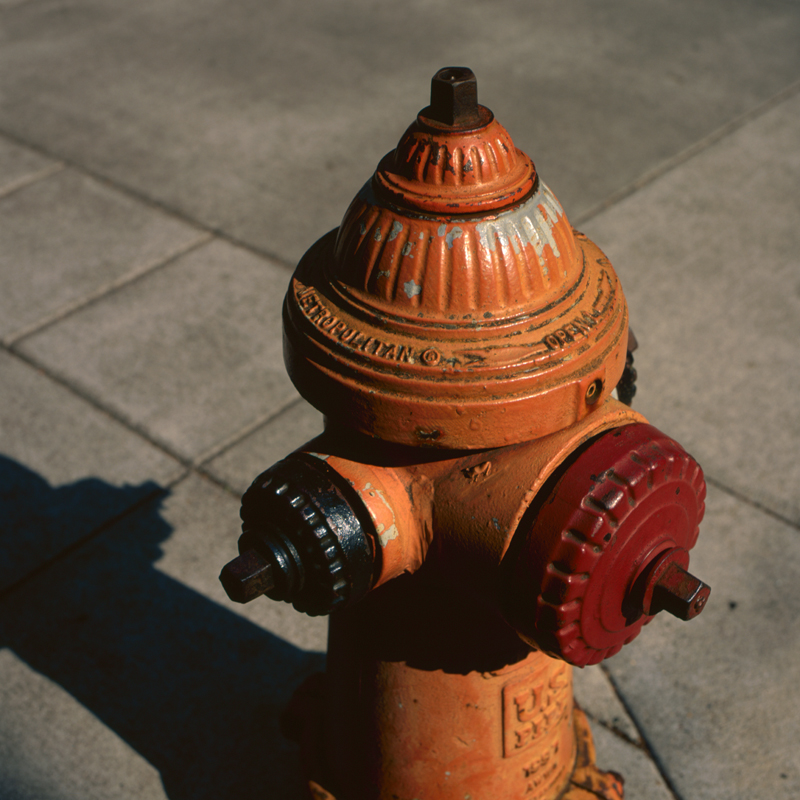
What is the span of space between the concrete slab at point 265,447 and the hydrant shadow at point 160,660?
0.28 m

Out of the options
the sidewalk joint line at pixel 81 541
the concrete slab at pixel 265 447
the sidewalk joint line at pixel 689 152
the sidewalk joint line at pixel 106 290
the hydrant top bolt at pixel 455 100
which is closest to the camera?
the hydrant top bolt at pixel 455 100

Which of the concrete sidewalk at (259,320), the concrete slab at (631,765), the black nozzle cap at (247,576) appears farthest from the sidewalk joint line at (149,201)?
the black nozzle cap at (247,576)

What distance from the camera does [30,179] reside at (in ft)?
15.0

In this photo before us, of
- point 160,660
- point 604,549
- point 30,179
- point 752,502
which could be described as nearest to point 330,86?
point 30,179

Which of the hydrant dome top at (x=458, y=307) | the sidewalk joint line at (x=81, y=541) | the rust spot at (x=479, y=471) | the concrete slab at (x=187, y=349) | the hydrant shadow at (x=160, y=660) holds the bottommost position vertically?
the hydrant shadow at (x=160, y=660)

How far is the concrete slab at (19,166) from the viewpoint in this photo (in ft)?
14.9

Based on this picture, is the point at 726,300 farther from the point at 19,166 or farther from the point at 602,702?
the point at 19,166

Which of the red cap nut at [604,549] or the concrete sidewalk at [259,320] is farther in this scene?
the concrete sidewalk at [259,320]

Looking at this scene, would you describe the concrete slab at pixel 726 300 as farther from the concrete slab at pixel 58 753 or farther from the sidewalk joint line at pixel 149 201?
the concrete slab at pixel 58 753

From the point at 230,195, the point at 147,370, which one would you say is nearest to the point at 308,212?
the point at 230,195

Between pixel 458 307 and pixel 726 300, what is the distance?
285cm

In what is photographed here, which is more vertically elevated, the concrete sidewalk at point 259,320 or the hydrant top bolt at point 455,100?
the hydrant top bolt at point 455,100

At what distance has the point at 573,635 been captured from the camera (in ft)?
4.16

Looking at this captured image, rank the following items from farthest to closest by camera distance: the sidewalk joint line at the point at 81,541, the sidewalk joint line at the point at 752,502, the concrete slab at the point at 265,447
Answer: the concrete slab at the point at 265,447, the sidewalk joint line at the point at 752,502, the sidewalk joint line at the point at 81,541
